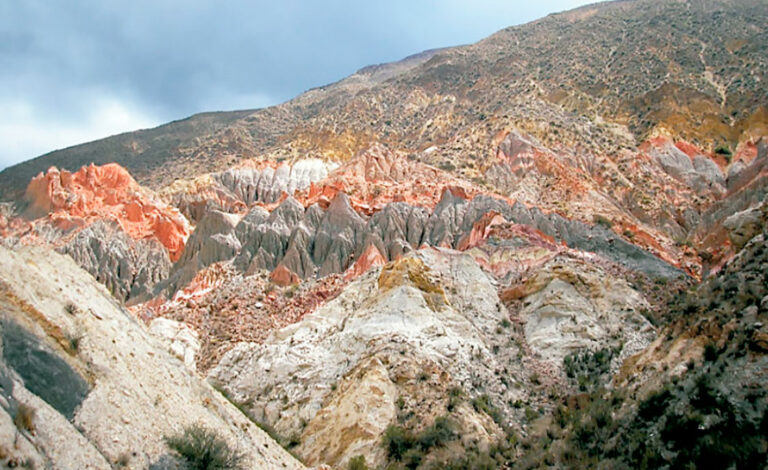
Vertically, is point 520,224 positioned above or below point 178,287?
above

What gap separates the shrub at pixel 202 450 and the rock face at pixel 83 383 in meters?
0.28

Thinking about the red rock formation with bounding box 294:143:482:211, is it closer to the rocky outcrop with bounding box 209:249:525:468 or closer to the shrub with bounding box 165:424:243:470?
the rocky outcrop with bounding box 209:249:525:468

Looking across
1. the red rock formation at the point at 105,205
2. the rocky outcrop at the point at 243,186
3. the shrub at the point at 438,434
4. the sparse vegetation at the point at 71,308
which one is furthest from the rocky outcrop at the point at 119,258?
the sparse vegetation at the point at 71,308

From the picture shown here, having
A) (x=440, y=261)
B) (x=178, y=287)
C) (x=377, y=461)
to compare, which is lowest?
(x=377, y=461)

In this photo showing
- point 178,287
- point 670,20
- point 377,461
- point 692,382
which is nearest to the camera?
point 692,382

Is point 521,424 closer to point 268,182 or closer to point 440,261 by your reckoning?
point 440,261

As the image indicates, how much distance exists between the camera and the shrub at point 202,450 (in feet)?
35.4

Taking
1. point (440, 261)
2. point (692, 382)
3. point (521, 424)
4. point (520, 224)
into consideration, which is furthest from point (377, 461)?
point (520, 224)

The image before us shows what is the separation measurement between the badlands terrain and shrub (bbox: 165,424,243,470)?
103 millimetres

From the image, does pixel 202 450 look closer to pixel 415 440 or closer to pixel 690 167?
pixel 415 440

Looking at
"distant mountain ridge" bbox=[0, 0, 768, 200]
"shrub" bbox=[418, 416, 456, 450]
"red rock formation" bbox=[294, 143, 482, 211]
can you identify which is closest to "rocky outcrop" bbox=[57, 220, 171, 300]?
"red rock formation" bbox=[294, 143, 482, 211]

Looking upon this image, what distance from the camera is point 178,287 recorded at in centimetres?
4356

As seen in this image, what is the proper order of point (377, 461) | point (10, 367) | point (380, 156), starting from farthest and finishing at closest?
1. point (380, 156)
2. point (377, 461)
3. point (10, 367)

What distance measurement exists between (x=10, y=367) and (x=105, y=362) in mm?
2510
